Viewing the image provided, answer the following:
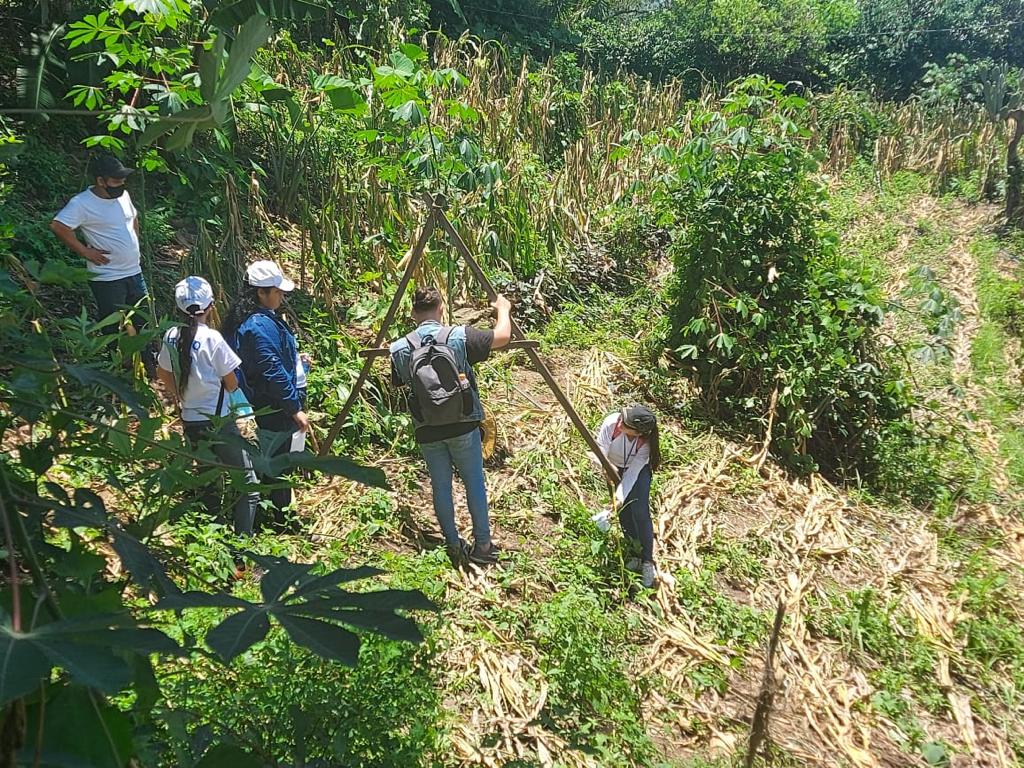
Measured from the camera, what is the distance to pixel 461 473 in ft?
13.8

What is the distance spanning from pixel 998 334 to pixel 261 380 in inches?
296

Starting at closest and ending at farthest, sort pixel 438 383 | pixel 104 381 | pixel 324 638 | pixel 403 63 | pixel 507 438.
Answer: pixel 324 638, pixel 104 381, pixel 438 383, pixel 403 63, pixel 507 438

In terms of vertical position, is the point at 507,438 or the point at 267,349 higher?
the point at 267,349

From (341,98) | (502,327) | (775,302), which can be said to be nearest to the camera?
(341,98)

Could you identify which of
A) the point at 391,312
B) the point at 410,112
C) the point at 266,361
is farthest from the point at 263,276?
the point at 410,112

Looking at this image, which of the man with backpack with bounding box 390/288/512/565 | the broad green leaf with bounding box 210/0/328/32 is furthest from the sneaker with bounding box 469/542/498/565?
the broad green leaf with bounding box 210/0/328/32

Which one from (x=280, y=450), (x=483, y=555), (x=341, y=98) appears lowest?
(x=483, y=555)

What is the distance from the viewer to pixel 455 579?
13.5 feet

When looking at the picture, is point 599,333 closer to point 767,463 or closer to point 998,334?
point 767,463

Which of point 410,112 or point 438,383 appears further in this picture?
point 410,112

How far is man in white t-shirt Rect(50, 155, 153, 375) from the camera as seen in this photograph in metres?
4.29

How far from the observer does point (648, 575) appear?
4445 mm

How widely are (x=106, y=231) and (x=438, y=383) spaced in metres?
2.02

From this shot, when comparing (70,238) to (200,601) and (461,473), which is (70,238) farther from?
(200,601)
